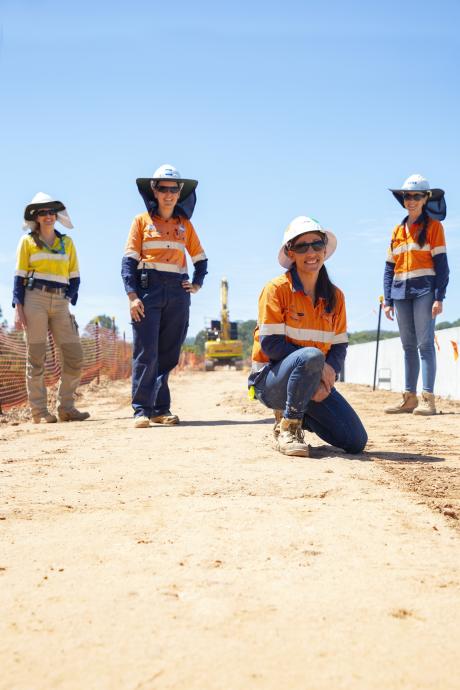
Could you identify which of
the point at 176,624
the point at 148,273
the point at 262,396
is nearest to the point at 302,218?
the point at 262,396

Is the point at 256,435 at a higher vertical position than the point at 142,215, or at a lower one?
lower

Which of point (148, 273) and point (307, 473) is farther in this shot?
point (148, 273)

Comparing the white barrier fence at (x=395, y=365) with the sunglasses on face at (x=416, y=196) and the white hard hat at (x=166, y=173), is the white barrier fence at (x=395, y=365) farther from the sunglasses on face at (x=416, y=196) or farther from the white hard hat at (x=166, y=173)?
the white hard hat at (x=166, y=173)

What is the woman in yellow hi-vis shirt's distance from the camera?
24.3ft

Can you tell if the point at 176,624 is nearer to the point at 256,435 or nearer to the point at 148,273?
the point at 256,435

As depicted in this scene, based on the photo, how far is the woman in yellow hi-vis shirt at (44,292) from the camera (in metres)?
7.41

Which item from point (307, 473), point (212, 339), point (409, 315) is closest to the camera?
point (307, 473)

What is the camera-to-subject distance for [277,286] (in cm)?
474

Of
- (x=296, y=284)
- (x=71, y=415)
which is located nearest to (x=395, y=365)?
(x=71, y=415)

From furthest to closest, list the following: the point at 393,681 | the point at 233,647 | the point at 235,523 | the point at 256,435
→ the point at 256,435 → the point at 235,523 → the point at 233,647 → the point at 393,681

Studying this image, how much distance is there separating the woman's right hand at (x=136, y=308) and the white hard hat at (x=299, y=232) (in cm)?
199

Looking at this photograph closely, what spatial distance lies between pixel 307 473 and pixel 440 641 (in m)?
2.06

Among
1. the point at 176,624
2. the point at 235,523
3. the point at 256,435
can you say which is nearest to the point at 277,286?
the point at 256,435

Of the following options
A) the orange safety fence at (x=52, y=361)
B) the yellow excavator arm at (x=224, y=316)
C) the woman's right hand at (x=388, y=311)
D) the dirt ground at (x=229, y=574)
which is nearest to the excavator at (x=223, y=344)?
the yellow excavator arm at (x=224, y=316)
